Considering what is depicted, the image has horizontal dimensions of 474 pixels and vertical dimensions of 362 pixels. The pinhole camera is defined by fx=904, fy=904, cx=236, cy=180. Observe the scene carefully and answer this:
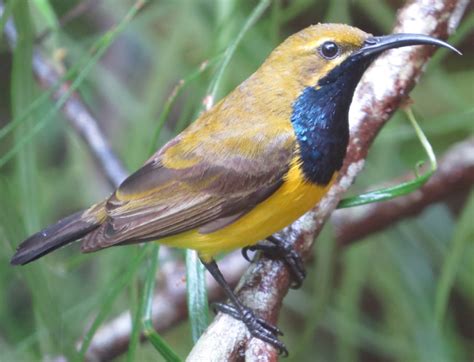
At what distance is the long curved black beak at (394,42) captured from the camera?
9.34ft

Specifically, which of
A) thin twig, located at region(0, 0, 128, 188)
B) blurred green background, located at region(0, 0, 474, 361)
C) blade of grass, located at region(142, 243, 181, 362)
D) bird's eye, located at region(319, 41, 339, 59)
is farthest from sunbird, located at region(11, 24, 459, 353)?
thin twig, located at region(0, 0, 128, 188)

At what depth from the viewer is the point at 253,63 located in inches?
173

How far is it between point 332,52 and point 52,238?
1116 millimetres

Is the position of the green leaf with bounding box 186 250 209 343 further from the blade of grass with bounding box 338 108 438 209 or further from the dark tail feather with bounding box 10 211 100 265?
the blade of grass with bounding box 338 108 438 209

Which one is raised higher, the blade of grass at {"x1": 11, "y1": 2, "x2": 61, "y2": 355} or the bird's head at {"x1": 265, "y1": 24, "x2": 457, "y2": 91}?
the blade of grass at {"x1": 11, "y1": 2, "x2": 61, "y2": 355}

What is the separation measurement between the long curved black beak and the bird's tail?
1060mm

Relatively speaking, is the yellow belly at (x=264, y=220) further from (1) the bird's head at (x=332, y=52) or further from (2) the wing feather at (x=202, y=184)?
(1) the bird's head at (x=332, y=52)

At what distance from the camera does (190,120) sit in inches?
180

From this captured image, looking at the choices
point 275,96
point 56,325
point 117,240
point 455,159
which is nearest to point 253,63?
point 455,159

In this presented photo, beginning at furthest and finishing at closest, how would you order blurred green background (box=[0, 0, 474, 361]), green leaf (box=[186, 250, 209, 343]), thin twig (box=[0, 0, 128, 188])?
thin twig (box=[0, 0, 128, 188]), blurred green background (box=[0, 0, 474, 361]), green leaf (box=[186, 250, 209, 343])

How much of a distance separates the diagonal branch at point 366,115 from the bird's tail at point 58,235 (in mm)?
574

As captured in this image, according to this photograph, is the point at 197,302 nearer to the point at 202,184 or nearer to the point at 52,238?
the point at 202,184

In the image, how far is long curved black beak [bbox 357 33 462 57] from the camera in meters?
2.85

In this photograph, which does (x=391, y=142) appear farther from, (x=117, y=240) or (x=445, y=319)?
(x=117, y=240)
